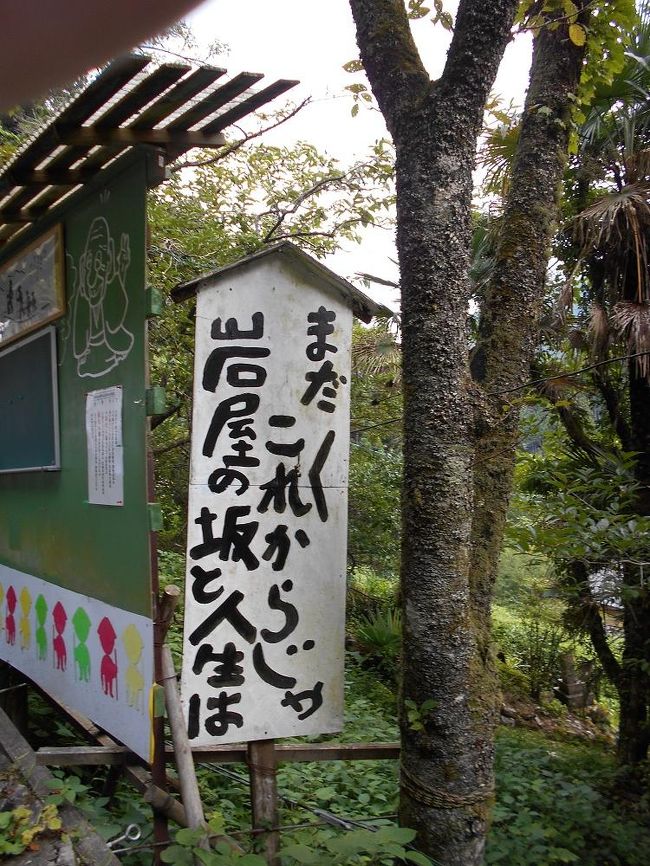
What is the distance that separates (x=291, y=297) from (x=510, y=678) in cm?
730

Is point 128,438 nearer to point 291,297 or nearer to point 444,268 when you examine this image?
point 291,297

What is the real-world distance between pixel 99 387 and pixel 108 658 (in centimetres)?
122

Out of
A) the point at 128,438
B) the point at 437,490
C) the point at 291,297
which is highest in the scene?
the point at 291,297

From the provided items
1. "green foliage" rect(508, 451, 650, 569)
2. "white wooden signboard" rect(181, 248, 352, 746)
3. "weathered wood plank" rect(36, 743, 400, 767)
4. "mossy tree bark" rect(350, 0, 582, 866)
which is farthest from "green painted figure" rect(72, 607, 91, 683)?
"green foliage" rect(508, 451, 650, 569)

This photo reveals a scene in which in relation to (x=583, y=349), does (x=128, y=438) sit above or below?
below

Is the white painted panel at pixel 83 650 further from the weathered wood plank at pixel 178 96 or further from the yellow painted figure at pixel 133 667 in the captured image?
the weathered wood plank at pixel 178 96

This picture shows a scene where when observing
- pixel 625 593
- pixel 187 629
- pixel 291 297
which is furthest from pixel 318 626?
pixel 625 593

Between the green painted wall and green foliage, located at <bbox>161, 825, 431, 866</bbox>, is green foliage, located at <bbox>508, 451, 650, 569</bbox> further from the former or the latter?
the green painted wall

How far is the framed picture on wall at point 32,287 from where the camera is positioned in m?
3.59

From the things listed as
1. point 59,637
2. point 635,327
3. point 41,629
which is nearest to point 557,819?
point 59,637

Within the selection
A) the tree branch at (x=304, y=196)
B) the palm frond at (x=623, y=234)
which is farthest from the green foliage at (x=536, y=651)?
the tree branch at (x=304, y=196)

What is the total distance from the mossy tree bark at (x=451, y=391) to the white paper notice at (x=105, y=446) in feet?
4.06

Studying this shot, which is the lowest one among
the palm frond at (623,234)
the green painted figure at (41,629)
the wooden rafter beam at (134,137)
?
the green painted figure at (41,629)

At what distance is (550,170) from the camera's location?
11.0ft
